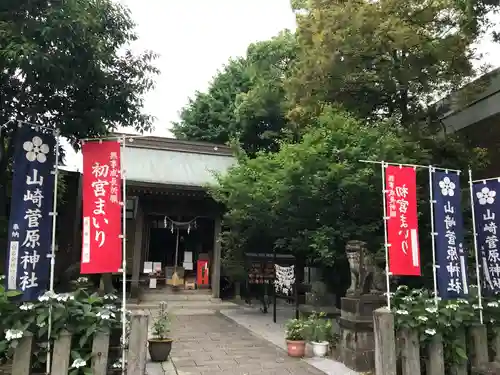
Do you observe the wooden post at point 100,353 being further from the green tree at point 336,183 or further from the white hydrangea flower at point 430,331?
the green tree at point 336,183

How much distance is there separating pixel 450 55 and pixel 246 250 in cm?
798

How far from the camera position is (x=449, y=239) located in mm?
6555

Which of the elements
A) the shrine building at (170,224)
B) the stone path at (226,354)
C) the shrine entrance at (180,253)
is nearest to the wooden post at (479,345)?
the stone path at (226,354)

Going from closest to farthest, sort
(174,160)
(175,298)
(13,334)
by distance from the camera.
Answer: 1. (13,334)
2. (175,298)
3. (174,160)

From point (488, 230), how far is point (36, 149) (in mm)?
6818

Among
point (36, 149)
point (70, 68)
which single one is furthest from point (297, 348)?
point (70, 68)

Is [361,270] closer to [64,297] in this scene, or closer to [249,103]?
[64,297]

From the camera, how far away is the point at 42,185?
5.31 m

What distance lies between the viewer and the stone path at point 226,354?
695 cm

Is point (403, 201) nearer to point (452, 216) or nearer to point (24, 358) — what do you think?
point (452, 216)

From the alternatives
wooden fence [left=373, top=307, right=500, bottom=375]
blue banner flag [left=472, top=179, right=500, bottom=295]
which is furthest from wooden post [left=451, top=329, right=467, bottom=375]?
blue banner flag [left=472, top=179, right=500, bottom=295]

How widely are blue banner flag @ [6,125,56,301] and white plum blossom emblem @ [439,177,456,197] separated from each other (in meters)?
5.77

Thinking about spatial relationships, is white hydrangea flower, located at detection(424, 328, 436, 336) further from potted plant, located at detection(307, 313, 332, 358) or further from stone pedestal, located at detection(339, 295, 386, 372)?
potted plant, located at detection(307, 313, 332, 358)

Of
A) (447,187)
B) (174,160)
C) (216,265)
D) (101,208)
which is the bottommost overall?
(216,265)
